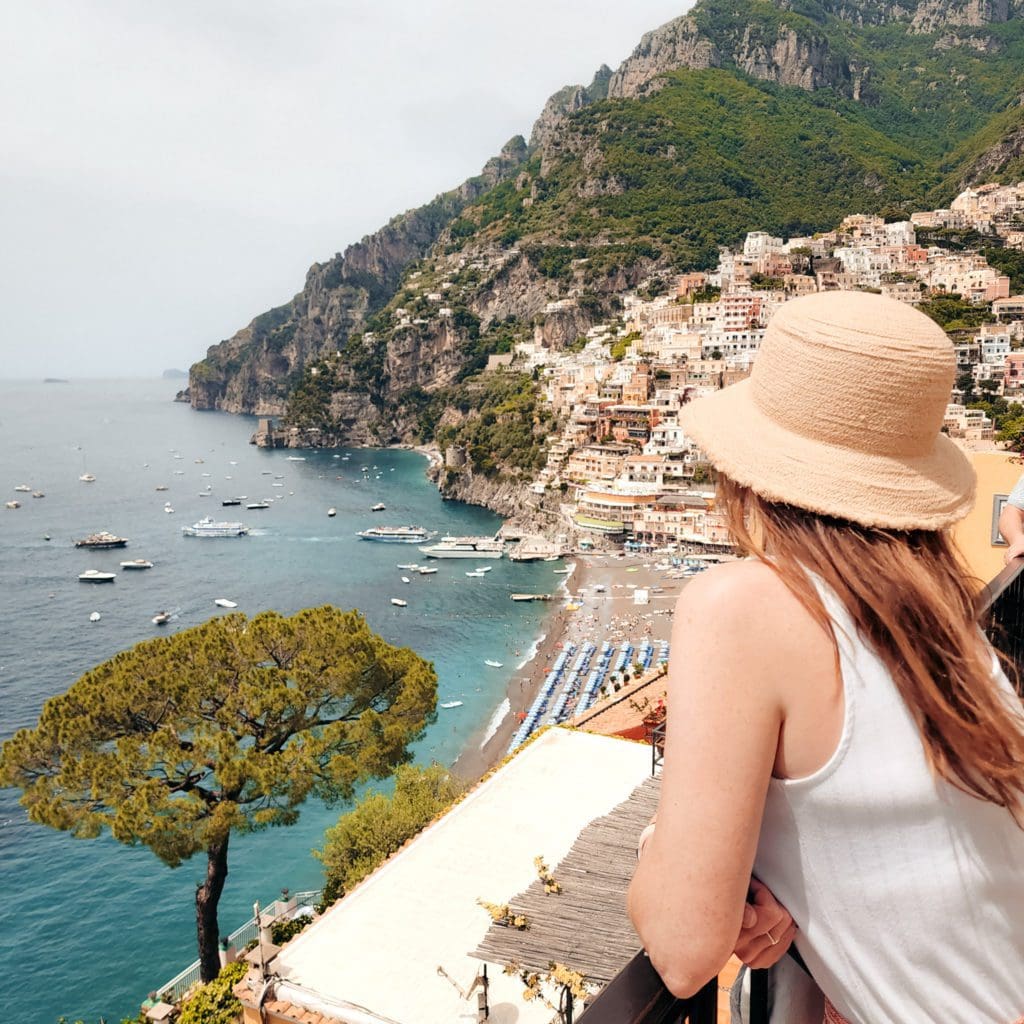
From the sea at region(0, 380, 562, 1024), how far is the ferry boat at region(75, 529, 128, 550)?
24.2 inches

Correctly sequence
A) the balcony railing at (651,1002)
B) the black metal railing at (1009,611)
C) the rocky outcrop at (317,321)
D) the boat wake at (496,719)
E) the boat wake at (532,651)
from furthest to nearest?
the rocky outcrop at (317,321), the boat wake at (532,651), the boat wake at (496,719), the black metal railing at (1009,611), the balcony railing at (651,1002)

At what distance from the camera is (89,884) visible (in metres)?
15.2

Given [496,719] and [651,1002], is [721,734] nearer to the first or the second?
[651,1002]

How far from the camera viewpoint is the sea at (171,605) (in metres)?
13.7

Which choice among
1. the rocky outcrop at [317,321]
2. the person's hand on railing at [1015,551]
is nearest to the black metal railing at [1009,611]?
the person's hand on railing at [1015,551]

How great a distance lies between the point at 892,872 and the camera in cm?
79

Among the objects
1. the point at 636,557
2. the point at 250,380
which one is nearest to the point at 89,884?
the point at 636,557

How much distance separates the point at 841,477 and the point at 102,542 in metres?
44.8

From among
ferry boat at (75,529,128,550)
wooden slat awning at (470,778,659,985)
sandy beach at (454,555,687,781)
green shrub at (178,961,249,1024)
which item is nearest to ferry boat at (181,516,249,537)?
ferry boat at (75,529,128,550)

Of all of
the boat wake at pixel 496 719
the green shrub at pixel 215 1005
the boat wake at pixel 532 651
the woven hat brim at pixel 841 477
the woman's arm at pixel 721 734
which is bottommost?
the boat wake at pixel 496 719

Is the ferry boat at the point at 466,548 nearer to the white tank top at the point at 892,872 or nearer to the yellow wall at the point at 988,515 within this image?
the yellow wall at the point at 988,515

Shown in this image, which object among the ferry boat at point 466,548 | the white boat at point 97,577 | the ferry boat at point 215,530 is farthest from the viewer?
the ferry boat at point 215,530

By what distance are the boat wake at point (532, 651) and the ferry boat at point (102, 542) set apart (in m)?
23.7

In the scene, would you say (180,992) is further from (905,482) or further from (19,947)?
(905,482)
